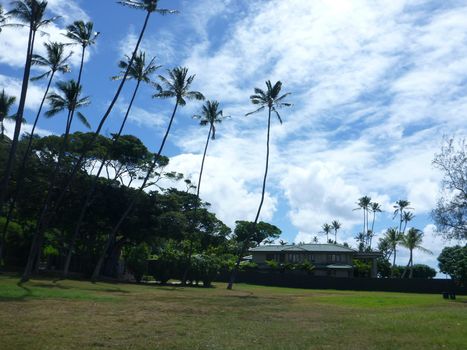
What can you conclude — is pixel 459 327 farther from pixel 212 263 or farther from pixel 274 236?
pixel 274 236

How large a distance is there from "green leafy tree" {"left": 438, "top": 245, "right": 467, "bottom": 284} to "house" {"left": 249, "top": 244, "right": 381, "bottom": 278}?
24.5m

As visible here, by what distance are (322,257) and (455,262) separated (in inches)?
1241

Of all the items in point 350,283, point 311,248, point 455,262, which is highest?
point 311,248

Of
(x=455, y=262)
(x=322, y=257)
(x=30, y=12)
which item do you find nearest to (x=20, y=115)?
(x=30, y=12)

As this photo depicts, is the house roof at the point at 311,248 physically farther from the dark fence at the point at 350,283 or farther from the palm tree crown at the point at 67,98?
the palm tree crown at the point at 67,98

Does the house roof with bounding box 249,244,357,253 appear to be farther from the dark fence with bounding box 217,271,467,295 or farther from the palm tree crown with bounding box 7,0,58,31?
the palm tree crown with bounding box 7,0,58,31

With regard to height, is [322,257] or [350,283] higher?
[322,257]

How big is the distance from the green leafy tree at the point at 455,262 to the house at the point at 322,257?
2447 centimetres

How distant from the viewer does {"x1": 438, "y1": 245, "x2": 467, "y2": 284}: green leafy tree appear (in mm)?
47500

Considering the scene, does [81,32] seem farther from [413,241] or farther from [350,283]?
[413,241]

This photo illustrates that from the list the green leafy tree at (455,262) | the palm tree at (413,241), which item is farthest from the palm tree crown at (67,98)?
the palm tree at (413,241)

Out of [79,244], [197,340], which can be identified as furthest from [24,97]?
[79,244]

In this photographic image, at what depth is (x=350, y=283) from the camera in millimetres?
65125

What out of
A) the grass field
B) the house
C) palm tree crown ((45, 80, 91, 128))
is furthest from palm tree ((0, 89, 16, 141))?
the house
